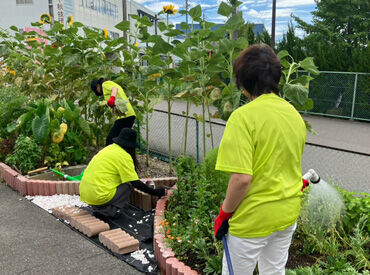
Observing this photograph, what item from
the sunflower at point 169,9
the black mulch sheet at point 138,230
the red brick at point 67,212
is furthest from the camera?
the sunflower at point 169,9

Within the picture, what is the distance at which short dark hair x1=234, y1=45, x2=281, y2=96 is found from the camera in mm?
1892

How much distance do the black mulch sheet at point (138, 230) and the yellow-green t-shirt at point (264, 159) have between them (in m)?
1.55

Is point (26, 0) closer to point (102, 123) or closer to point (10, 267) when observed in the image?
point (102, 123)

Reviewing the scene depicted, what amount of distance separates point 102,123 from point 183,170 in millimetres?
2438

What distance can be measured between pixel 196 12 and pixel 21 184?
329cm

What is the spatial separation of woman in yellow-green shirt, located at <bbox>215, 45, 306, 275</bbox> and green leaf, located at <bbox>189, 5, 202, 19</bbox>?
2.62m

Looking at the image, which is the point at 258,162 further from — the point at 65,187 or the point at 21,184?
the point at 21,184

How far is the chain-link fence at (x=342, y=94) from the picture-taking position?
1223 cm

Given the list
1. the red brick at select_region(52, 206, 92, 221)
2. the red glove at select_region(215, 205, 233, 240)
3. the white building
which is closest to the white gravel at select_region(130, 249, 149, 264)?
the red brick at select_region(52, 206, 92, 221)

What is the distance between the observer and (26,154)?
221 inches

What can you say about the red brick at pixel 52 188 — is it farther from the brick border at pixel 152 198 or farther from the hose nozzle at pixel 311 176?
the hose nozzle at pixel 311 176

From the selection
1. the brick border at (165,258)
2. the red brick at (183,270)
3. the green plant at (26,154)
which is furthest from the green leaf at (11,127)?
the red brick at (183,270)

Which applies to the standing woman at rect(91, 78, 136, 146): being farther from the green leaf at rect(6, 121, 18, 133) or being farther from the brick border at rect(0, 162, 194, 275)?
the green leaf at rect(6, 121, 18, 133)

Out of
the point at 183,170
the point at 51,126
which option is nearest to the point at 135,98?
the point at 51,126
